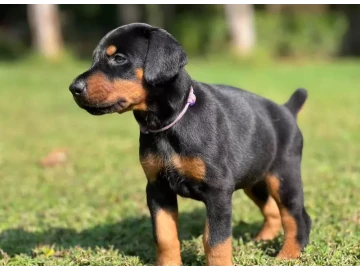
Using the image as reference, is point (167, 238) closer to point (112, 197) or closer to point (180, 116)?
point (180, 116)

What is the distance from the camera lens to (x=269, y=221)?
543 centimetres

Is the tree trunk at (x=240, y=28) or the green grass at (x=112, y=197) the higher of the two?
the green grass at (x=112, y=197)

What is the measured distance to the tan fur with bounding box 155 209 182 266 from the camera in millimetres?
4426

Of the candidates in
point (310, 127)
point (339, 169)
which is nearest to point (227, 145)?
point (339, 169)

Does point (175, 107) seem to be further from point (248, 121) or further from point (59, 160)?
point (59, 160)

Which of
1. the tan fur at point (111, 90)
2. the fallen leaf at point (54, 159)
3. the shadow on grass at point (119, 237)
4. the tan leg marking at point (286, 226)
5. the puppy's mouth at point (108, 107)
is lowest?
the fallen leaf at point (54, 159)

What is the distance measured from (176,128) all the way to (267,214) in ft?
5.56

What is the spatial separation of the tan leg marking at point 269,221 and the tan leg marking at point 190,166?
59.7 inches

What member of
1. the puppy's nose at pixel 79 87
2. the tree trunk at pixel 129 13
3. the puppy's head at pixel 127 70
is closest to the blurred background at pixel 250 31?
the tree trunk at pixel 129 13

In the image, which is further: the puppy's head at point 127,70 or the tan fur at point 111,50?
the tan fur at point 111,50

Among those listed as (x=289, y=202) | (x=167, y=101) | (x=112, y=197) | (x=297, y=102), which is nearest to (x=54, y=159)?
(x=112, y=197)

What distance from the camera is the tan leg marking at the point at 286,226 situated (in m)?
4.80

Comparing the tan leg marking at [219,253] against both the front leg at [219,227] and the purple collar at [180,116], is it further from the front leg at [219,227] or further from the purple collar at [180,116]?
the purple collar at [180,116]

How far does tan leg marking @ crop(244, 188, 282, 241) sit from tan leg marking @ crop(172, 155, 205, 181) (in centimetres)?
152
